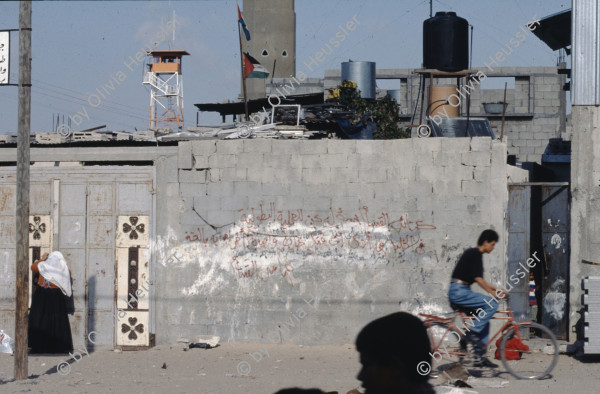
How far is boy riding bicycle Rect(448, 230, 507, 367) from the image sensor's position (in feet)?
28.3

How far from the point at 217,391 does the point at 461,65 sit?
442 inches

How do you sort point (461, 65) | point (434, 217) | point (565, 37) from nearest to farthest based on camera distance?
point (434, 217) < point (565, 37) < point (461, 65)

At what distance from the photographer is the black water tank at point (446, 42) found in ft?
58.6

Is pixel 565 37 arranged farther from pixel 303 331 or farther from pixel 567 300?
pixel 303 331

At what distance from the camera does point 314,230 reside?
1127 cm

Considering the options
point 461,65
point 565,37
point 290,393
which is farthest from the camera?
point 461,65

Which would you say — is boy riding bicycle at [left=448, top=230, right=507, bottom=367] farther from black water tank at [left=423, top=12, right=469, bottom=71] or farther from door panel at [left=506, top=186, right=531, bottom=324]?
black water tank at [left=423, top=12, right=469, bottom=71]

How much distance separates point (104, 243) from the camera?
38.1 ft

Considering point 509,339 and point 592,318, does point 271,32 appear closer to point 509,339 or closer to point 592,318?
point 592,318

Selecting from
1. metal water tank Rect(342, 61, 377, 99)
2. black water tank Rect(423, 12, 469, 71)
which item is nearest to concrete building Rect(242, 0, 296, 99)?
metal water tank Rect(342, 61, 377, 99)

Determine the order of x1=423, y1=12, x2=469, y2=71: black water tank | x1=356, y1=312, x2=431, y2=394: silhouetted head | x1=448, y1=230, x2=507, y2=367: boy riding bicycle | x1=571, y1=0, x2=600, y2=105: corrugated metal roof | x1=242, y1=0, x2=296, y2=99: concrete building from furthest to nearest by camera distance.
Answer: x1=242, y1=0, x2=296, y2=99: concrete building → x1=423, y1=12, x2=469, y2=71: black water tank → x1=571, y1=0, x2=600, y2=105: corrugated metal roof → x1=448, y1=230, x2=507, y2=367: boy riding bicycle → x1=356, y1=312, x2=431, y2=394: silhouetted head

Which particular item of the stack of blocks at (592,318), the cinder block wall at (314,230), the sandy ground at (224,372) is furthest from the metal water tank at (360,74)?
the stack of blocks at (592,318)

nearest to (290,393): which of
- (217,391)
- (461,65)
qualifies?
(217,391)

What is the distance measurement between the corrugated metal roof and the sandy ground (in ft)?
12.4
